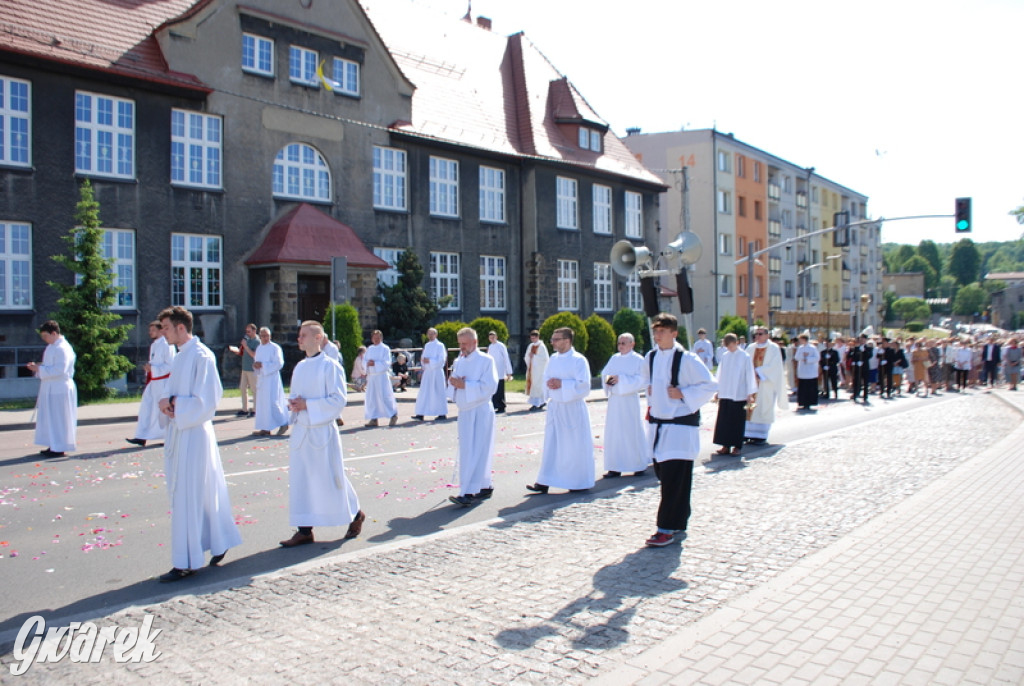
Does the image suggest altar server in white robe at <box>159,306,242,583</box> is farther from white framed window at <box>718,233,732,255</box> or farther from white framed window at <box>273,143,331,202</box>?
white framed window at <box>718,233,732,255</box>

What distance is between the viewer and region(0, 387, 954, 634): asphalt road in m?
6.02

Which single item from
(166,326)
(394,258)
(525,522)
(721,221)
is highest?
(721,221)

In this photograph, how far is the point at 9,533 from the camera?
743 cm

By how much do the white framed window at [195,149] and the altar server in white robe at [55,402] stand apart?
1252 cm

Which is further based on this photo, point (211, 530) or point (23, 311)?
point (23, 311)

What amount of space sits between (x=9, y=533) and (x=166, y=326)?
263 centimetres

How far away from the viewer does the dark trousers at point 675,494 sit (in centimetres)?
706

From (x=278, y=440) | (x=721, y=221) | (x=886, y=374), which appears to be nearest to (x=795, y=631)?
(x=278, y=440)

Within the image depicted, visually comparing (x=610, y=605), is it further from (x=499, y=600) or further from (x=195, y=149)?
(x=195, y=149)

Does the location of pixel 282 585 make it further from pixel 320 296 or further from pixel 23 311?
pixel 320 296

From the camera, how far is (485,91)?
35562 millimetres

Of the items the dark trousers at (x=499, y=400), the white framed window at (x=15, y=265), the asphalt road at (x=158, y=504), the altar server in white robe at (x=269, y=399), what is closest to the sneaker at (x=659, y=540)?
the asphalt road at (x=158, y=504)

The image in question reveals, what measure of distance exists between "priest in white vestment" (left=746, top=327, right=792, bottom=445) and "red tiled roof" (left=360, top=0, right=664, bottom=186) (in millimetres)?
18363

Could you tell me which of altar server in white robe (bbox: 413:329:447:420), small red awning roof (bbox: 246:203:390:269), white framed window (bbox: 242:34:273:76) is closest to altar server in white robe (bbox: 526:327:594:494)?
altar server in white robe (bbox: 413:329:447:420)
